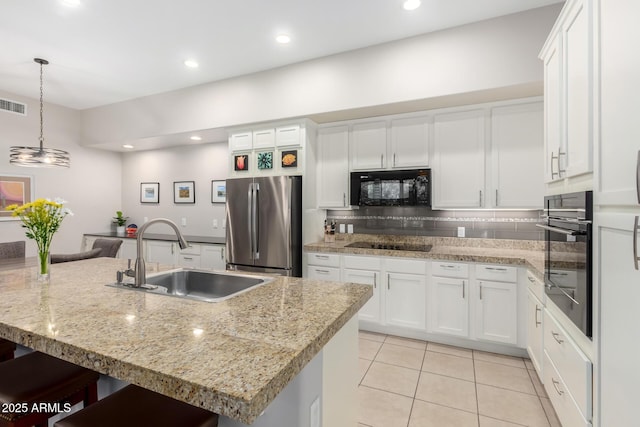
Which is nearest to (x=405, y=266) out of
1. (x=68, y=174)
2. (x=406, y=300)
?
(x=406, y=300)

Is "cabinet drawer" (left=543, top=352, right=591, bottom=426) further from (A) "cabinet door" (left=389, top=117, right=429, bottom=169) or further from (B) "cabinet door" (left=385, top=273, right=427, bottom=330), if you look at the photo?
(A) "cabinet door" (left=389, top=117, right=429, bottom=169)

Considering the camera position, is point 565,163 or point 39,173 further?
point 39,173

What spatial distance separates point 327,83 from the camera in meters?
3.34

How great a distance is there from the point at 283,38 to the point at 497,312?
10.7ft

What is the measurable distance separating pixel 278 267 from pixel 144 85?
3021 millimetres

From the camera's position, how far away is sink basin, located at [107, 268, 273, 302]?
1832 millimetres

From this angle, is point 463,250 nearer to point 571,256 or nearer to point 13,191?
point 571,256

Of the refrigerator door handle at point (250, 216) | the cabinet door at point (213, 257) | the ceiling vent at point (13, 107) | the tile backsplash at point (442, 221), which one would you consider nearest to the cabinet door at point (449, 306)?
the tile backsplash at point (442, 221)

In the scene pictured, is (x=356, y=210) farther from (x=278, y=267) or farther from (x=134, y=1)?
(x=134, y=1)

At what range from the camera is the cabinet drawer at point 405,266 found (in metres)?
3.08

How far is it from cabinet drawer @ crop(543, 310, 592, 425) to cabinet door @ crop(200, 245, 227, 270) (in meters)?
3.46

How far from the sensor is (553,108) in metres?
1.97

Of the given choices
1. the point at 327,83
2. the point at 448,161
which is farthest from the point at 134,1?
the point at 448,161

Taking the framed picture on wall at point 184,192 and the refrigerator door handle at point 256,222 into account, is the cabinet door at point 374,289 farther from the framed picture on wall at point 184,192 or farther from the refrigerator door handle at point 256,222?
the framed picture on wall at point 184,192
